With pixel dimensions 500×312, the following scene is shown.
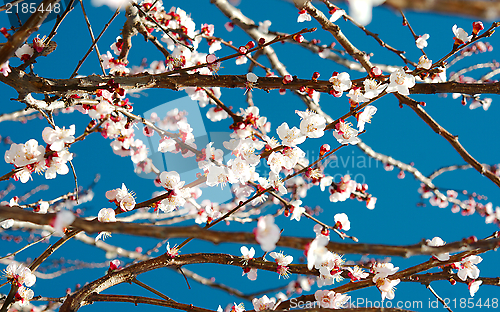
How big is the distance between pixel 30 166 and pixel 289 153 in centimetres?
108

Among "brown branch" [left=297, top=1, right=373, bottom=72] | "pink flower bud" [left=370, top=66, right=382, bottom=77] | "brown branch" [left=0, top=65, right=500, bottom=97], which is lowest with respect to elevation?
"brown branch" [left=0, top=65, right=500, bottom=97]

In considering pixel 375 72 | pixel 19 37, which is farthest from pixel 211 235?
pixel 375 72

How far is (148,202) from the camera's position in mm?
1037

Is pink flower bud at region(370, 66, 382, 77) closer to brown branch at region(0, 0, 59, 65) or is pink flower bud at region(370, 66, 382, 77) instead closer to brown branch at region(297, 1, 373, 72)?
brown branch at region(297, 1, 373, 72)

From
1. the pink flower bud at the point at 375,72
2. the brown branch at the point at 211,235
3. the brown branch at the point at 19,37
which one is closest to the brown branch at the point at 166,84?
the pink flower bud at the point at 375,72

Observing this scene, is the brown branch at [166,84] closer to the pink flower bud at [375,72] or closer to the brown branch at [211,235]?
the pink flower bud at [375,72]

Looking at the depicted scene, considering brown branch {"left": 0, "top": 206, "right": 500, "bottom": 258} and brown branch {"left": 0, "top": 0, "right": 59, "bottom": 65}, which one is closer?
brown branch {"left": 0, "top": 206, "right": 500, "bottom": 258}

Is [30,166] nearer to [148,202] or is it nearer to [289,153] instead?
[148,202]

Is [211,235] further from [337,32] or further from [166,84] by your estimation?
[337,32]

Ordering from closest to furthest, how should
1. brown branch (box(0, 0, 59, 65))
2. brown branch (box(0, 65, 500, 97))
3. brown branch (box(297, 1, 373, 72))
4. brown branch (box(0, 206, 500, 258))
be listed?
brown branch (box(0, 206, 500, 258)) → brown branch (box(0, 0, 59, 65)) → brown branch (box(0, 65, 500, 97)) → brown branch (box(297, 1, 373, 72))

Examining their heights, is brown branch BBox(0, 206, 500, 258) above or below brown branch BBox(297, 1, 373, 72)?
below

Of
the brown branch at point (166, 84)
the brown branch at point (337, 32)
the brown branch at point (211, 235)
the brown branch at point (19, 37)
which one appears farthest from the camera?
the brown branch at point (337, 32)

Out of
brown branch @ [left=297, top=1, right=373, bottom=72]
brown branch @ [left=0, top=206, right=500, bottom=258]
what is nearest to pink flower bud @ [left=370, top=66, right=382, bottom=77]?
brown branch @ [left=297, top=1, right=373, bottom=72]

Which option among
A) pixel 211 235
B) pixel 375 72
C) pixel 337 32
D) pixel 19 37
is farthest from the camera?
pixel 337 32
